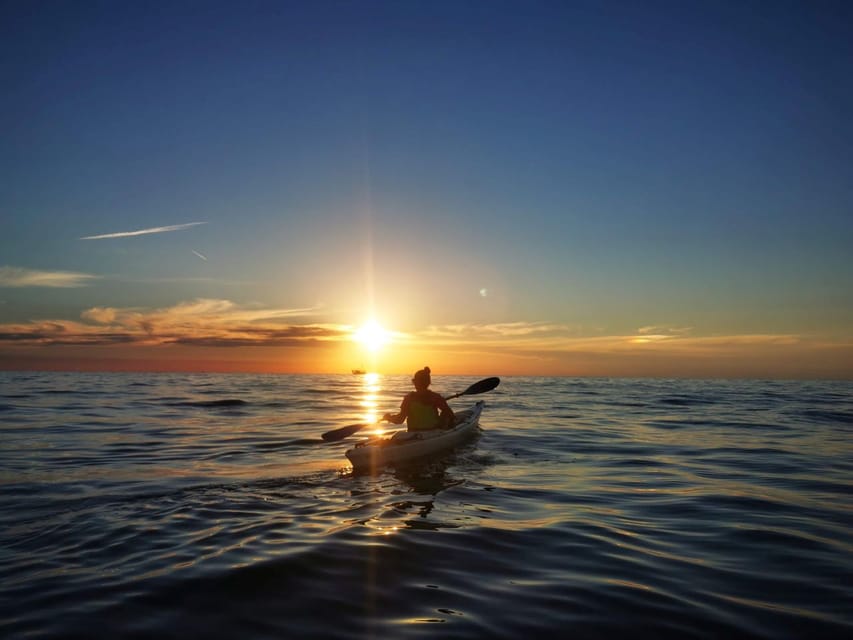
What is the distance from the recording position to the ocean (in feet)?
16.8

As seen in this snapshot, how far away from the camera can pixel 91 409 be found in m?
30.1

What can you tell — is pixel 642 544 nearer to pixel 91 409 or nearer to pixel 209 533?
pixel 209 533

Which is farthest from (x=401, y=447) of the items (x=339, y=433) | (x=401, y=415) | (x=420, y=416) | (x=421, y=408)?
(x=339, y=433)

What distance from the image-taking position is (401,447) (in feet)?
45.6

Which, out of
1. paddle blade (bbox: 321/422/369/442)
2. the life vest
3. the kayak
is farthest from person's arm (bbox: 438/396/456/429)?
paddle blade (bbox: 321/422/369/442)

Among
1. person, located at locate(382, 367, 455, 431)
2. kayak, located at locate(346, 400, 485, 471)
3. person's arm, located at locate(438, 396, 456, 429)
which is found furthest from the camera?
person's arm, located at locate(438, 396, 456, 429)

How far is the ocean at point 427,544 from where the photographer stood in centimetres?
513

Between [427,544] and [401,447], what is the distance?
647 cm

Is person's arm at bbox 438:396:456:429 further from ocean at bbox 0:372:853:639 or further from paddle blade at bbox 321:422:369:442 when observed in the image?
paddle blade at bbox 321:422:369:442

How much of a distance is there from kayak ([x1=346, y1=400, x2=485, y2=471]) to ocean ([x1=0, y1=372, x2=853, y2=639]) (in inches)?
16.3

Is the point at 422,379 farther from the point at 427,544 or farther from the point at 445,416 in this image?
the point at 427,544

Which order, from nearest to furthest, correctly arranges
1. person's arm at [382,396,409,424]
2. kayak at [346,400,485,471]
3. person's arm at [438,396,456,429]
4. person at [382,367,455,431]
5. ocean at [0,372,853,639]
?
ocean at [0,372,853,639], kayak at [346,400,485,471], person at [382,367,455,431], person's arm at [382,396,409,424], person's arm at [438,396,456,429]

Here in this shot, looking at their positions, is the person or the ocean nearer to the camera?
the ocean

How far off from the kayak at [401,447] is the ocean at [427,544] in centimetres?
41
